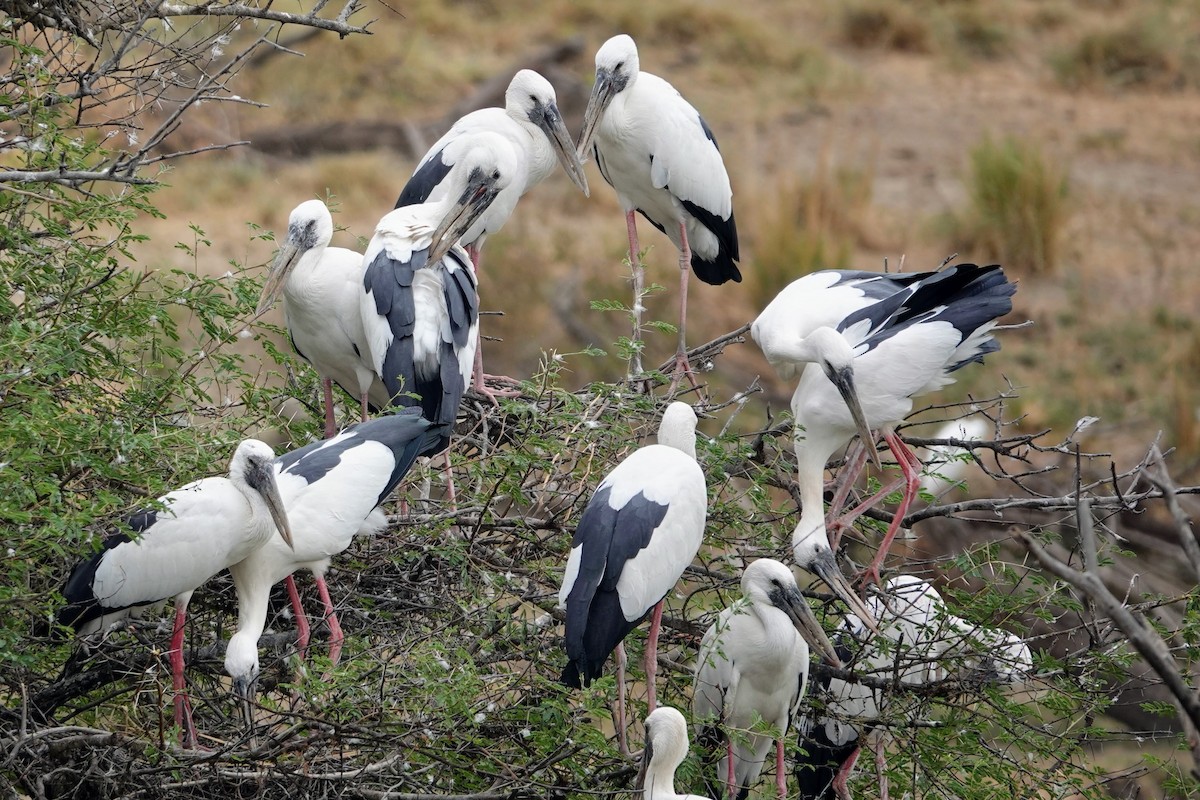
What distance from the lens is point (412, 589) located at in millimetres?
4496

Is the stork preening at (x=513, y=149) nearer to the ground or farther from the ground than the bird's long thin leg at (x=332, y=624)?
farther from the ground

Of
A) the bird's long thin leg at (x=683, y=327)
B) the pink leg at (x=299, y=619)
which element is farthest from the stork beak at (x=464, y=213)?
the pink leg at (x=299, y=619)

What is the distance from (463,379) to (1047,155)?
37.6 feet

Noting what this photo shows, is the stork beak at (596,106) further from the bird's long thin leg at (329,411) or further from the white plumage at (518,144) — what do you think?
the bird's long thin leg at (329,411)

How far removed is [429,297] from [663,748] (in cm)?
190

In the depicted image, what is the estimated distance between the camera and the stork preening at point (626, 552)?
3.95 meters

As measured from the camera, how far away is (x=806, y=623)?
Answer: 4320mm

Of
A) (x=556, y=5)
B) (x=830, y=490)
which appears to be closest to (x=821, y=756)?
(x=830, y=490)

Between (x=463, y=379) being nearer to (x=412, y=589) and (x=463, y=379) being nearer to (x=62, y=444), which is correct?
(x=412, y=589)

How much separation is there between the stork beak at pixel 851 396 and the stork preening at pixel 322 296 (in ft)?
5.27

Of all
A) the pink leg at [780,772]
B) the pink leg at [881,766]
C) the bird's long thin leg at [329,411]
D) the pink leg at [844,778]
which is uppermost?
the bird's long thin leg at [329,411]

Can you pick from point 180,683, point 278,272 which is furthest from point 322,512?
point 278,272

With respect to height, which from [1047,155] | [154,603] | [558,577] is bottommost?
[1047,155]

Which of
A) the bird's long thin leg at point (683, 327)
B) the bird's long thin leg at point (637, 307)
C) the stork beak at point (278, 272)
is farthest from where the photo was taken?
the bird's long thin leg at point (683, 327)
